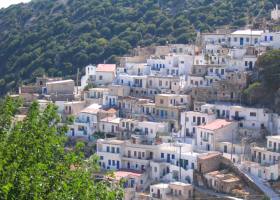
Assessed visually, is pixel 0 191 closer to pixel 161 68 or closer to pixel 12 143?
pixel 12 143

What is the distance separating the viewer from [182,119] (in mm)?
45969

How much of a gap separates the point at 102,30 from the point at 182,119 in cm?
3748

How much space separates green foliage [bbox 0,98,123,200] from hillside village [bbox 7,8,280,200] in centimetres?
1635

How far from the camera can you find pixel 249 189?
39.3 metres

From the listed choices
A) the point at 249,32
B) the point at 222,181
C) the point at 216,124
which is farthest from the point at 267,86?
the point at 249,32

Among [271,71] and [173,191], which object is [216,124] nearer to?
[271,71]

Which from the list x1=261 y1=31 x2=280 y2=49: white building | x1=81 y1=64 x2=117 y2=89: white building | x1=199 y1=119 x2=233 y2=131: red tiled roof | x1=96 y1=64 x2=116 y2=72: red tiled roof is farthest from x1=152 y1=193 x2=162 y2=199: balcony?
x1=96 y1=64 x2=116 y2=72: red tiled roof

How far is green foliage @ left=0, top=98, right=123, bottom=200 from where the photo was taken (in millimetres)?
18703

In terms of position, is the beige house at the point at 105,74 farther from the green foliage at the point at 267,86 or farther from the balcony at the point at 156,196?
the balcony at the point at 156,196

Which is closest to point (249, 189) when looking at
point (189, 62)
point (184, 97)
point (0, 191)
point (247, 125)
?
point (247, 125)

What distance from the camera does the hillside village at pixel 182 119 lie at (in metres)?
40.7

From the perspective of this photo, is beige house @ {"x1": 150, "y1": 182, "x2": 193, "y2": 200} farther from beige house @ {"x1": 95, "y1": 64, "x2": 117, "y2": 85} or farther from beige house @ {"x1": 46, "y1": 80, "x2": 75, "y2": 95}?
beige house @ {"x1": 46, "y1": 80, "x2": 75, "y2": 95}

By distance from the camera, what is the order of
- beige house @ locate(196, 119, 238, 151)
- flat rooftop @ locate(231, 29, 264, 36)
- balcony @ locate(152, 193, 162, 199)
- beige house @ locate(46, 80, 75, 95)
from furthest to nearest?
beige house @ locate(46, 80, 75, 95) < flat rooftop @ locate(231, 29, 264, 36) < beige house @ locate(196, 119, 238, 151) < balcony @ locate(152, 193, 162, 199)

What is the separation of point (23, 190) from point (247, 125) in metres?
27.7
